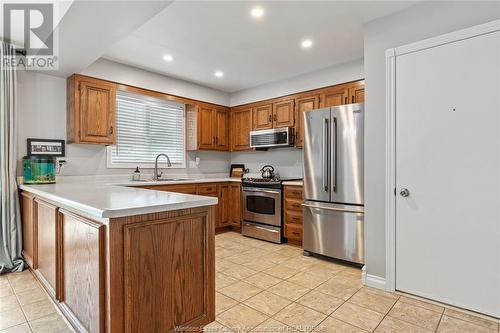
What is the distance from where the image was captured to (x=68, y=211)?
5.78 ft

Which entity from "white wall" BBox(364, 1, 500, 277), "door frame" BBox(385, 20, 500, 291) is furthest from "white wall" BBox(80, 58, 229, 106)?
"door frame" BBox(385, 20, 500, 291)

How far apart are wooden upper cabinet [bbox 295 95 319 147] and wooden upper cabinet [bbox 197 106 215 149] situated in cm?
159

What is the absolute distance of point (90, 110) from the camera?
138 inches

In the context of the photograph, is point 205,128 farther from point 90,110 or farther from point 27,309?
point 27,309

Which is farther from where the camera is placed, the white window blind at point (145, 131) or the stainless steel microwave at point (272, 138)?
the stainless steel microwave at point (272, 138)

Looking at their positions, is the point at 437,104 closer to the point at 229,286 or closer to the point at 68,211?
the point at 229,286

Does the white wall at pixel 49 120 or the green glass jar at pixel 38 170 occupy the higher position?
the white wall at pixel 49 120

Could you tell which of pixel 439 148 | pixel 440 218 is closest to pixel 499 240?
pixel 440 218

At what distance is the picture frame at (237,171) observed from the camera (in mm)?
5355

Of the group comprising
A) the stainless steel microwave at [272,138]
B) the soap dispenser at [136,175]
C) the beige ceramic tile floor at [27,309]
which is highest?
the stainless steel microwave at [272,138]

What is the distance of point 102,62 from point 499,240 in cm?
453

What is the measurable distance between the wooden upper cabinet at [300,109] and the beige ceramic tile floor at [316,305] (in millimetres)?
1887

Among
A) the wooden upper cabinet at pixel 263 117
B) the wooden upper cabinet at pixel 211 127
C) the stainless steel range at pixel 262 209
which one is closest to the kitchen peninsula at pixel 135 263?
the stainless steel range at pixel 262 209

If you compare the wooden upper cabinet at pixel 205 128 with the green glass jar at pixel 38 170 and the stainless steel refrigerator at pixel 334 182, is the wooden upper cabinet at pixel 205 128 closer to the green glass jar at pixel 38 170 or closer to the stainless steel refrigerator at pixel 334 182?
the stainless steel refrigerator at pixel 334 182
